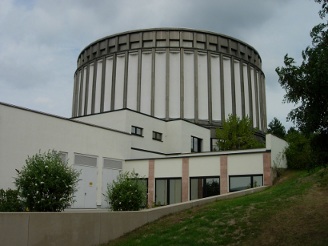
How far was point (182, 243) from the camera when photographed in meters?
14.0

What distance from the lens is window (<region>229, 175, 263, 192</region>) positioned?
30141 mm

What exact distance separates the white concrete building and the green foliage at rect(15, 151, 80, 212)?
11.5 metres

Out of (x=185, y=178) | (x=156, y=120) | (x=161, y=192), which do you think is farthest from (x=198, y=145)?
(x=185, y=178)

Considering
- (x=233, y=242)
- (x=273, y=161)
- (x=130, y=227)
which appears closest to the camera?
(x=233, y=242)

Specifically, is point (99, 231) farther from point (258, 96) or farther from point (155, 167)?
point (258, 96)

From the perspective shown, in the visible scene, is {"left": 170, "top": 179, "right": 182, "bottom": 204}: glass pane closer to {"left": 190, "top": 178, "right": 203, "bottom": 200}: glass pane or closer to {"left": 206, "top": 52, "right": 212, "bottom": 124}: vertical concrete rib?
{"left": 190, "top": 178, "right": 203, "bottom": 200}: glass pane

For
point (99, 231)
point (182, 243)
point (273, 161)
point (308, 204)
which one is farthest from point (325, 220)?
point (273, 161)

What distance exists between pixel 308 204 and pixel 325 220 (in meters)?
2.57

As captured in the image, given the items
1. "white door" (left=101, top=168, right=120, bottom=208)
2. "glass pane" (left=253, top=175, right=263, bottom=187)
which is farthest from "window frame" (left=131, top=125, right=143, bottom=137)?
"glass pane" (left=253, top=175, right=263, bottom=187)

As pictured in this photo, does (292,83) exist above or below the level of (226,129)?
below

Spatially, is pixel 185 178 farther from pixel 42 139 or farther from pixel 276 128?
pixel 276 128

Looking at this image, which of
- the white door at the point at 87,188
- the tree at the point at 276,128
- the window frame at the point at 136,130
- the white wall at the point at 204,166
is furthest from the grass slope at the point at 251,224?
the tree at the point at 276,128

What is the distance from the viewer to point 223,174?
1240 inches

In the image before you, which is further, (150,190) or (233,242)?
(150,190)
